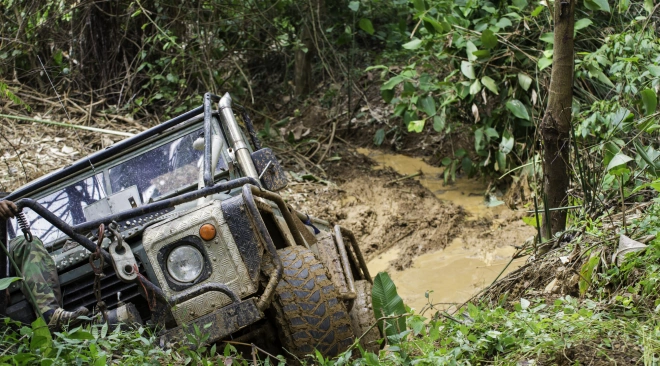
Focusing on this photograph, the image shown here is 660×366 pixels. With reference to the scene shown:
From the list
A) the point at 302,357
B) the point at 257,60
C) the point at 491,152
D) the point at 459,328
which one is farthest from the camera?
the point at 257,60

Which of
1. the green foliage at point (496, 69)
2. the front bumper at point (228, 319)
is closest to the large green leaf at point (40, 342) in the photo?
the front bumper at point (228, 319)

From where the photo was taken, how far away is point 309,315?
3562 mm

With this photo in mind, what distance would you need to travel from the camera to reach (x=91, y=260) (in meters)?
3.30

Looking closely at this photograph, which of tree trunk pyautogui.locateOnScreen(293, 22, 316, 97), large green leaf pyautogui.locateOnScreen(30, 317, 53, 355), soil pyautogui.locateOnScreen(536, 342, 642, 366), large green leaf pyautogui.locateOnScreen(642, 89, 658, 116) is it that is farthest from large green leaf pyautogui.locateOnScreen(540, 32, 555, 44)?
large green leaf pyautogui.locateOnScreen(30, 317, 53, 355)

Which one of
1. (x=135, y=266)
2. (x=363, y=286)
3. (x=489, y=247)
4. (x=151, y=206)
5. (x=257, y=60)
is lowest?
(x=489, y=247)

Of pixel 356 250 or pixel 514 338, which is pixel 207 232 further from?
pixel 356 250

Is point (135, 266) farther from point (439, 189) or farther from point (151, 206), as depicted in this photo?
point (439, 189)

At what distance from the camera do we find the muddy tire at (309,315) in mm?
3520

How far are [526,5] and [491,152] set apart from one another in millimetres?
1605

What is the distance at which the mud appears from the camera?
6.56 metres

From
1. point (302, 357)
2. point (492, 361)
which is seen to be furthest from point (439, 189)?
point (492, 361)

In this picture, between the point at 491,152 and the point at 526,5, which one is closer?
the point at 526,5

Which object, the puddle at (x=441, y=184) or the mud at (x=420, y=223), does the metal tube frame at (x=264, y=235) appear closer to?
the mud at (x=420, y=223)

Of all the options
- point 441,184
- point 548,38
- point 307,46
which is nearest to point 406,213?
point 441,184
